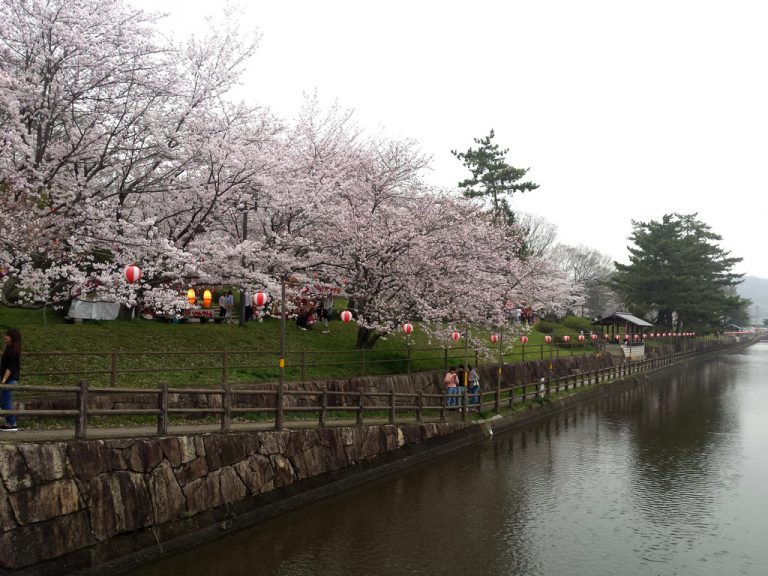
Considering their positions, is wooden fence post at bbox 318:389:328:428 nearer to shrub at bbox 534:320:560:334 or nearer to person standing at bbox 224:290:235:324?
person standing at bbox 224:290:235:324

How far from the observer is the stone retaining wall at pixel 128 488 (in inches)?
352

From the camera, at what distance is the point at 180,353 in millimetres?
15844

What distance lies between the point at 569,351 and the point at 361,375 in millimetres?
27835

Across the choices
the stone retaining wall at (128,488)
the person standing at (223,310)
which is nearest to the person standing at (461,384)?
the stone retaining wall at (128,488)

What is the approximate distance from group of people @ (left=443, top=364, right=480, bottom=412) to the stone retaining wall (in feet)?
28.0

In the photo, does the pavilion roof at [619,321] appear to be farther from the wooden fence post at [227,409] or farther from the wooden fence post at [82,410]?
the wooden fence post at [82,410]

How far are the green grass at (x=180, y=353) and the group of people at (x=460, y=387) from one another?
2304 millimetres

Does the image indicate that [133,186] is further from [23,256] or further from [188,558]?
[188,558]

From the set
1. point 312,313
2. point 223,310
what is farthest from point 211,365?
point 312,313

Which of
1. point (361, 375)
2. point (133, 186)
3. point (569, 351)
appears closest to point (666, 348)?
point (569, 351)

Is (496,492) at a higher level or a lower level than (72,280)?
lower

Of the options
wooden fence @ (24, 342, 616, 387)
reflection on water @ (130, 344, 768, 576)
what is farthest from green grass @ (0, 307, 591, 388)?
reflection on water @ (130, 344, 768, 576)

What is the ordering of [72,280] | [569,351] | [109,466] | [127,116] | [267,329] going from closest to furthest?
[109,466], [72,280], [127,116], [267,329], [569,351]

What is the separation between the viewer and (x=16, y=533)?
875 centimetres
